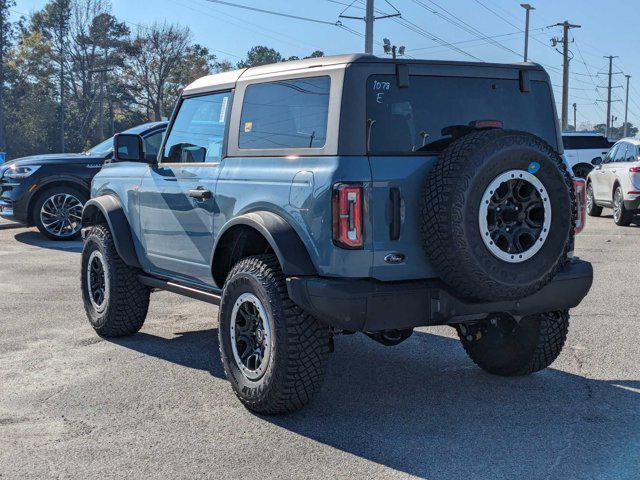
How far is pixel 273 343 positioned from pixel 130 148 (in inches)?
93.3

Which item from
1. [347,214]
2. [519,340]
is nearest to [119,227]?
[347,214]

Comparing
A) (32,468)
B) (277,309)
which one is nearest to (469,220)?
(277,309)

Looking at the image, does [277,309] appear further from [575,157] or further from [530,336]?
[575,157]

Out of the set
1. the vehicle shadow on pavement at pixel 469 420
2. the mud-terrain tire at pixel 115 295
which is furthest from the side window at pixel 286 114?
the mud-terrain tire at pixel 115 295

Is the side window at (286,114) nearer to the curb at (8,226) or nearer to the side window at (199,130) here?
the side window at (199,130)

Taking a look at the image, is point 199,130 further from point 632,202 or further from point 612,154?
point 612,154

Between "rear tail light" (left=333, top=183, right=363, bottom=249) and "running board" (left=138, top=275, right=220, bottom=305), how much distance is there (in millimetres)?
1369

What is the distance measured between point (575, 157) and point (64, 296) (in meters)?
20.1

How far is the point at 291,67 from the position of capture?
191 inches

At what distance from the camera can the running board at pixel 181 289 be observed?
538cm

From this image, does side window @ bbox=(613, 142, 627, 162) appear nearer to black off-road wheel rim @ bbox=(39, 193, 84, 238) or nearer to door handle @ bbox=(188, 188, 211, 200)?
black off-road wheel rim @ bbox=(39, 193, 84, 238)

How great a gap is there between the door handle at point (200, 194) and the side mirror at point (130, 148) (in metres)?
A: 0.85

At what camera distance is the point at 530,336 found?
5219 mm

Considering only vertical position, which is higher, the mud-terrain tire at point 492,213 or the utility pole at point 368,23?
the utility pole at point 368,23
